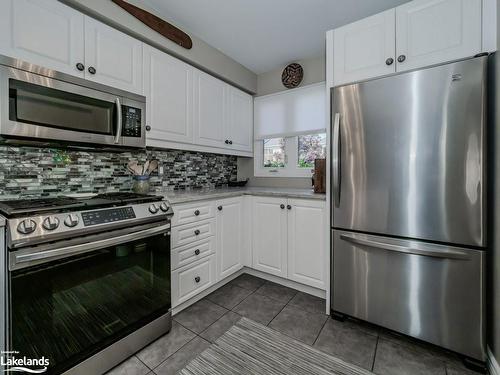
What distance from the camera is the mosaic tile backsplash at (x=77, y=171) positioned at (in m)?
1.50

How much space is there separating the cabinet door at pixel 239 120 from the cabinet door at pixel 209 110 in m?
0.11

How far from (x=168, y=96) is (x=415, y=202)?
80.7 inches

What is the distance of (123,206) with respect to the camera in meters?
1.41

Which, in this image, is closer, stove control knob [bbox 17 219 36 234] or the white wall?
stove control knob [bbox 17 219 36 234]

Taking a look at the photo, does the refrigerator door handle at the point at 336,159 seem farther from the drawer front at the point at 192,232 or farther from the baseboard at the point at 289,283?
the drawer front at the point at 192,232

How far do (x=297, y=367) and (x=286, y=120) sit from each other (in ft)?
8.01

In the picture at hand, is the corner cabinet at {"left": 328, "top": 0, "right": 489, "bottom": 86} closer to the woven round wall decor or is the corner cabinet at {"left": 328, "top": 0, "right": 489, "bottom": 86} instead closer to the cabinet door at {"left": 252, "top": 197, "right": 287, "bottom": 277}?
the woven round wall decor

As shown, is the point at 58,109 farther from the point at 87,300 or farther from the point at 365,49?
the point at 365,49

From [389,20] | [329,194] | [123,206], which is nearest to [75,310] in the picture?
[123,206]

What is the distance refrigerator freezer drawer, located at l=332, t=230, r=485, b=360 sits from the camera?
1.36 metres

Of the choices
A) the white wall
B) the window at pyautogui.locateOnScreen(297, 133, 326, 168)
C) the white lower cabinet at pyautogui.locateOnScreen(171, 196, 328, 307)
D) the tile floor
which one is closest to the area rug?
the tile floor

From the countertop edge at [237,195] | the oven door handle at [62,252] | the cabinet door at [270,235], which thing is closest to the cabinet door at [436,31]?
the countertop edge at [237,195]

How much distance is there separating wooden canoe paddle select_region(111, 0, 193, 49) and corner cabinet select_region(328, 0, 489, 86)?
1.28 m

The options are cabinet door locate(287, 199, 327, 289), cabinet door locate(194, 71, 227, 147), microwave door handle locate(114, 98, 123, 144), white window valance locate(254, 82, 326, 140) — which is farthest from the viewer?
white window valance locate(254, 82, 326, 140)
